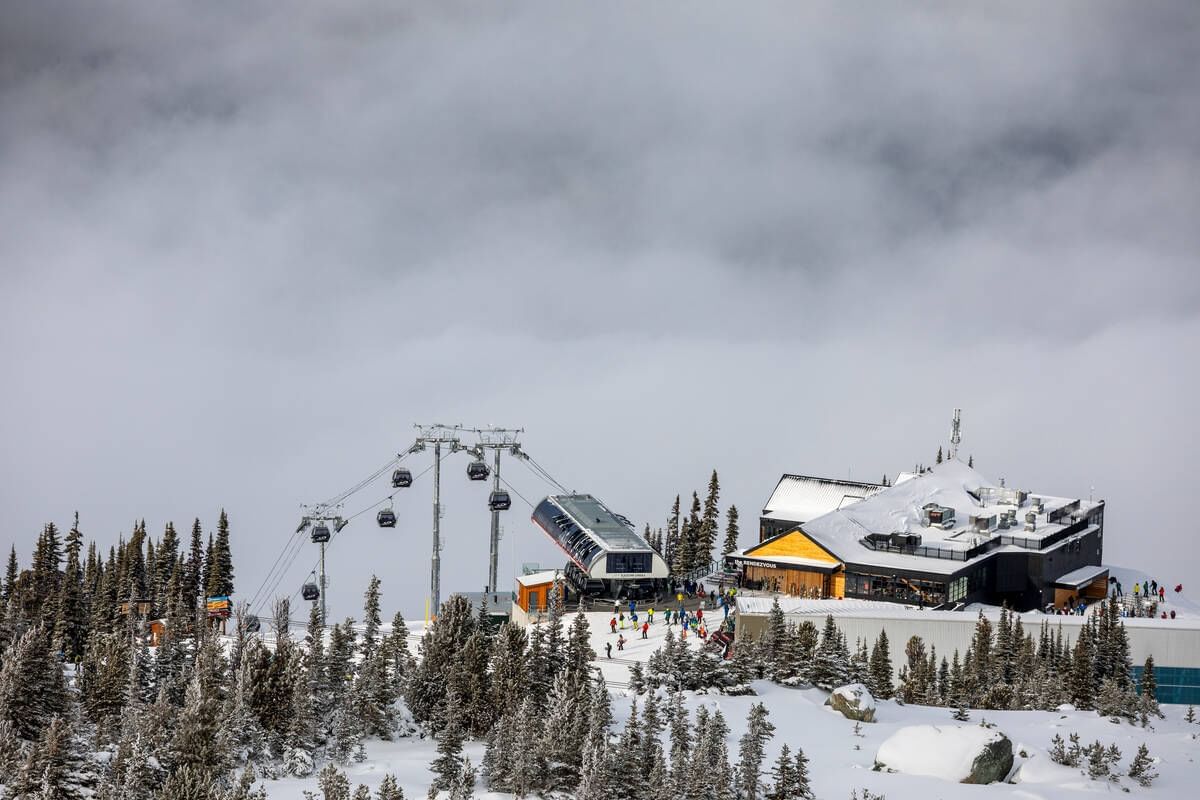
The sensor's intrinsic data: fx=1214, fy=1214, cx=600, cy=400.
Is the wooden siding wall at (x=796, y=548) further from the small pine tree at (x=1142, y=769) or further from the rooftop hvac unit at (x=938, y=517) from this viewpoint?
the small pine tree at (x=1142, y=769)

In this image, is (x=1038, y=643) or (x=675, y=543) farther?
(x=675, y=543)

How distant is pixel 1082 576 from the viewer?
89.8 m

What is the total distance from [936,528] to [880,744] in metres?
44.1

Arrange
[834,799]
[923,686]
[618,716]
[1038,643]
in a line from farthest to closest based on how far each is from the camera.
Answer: [1038,643]
[923,686]
[618,716]
[834,799]

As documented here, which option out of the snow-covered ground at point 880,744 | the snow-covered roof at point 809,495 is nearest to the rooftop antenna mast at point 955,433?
the snow-covered roof at point 809,495

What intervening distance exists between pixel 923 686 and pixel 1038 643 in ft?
34.5

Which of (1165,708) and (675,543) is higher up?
(675,543)

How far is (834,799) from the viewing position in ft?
126

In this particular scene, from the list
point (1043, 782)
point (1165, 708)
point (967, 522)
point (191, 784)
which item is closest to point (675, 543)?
point (967, 522)

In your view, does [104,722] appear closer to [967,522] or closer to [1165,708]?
[1165,708]

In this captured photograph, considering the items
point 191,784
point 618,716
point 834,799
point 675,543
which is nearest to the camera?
point 191,784

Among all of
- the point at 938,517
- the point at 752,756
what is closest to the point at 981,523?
the point at 938,517

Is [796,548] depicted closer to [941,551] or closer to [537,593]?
[941,551]

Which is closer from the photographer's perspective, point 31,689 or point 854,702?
point 31,689
